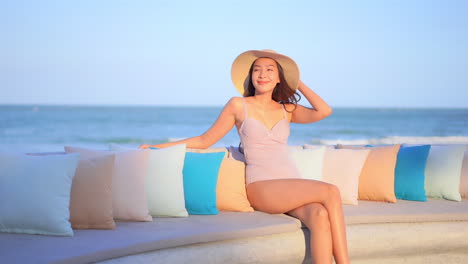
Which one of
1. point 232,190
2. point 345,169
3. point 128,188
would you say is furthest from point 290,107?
point 128,188

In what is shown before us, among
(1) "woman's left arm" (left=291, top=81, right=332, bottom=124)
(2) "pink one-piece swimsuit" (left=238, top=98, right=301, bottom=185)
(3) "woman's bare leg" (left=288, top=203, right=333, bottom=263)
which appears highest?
(1) "woman's left arm" (left=291, top=81, right=332, bottom=124)

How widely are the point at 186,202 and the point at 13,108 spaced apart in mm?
22719

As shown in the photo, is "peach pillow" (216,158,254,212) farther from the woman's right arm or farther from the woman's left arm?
the woman's left arm

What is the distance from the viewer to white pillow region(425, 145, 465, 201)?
12.8 feet

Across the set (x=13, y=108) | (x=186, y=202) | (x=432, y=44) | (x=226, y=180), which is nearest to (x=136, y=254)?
(x=186, y=202)

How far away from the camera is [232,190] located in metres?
3.31

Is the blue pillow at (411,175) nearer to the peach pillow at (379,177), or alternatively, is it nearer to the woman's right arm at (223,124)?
the peach pillow at (379,177)

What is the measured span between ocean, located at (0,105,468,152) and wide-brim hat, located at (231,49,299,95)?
10015 millimetres

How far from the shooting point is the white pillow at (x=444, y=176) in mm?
→ 3908

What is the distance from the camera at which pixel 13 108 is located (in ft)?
78.5

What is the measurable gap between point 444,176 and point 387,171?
1.53ft

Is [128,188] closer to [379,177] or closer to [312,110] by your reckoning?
[312,110]

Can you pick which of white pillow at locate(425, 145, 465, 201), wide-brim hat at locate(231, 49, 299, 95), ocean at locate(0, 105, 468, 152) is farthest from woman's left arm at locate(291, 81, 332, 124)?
ocean at locate(0, 105, 468, 152)

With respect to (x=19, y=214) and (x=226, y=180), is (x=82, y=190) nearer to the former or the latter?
(x=19, y=214)
